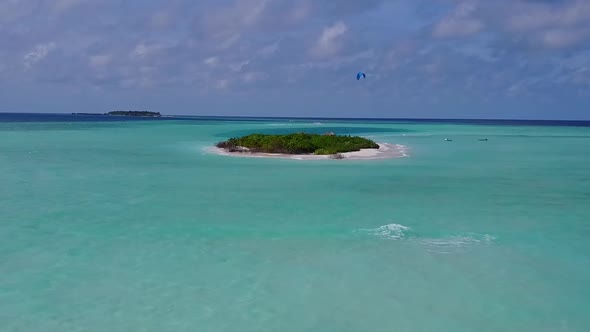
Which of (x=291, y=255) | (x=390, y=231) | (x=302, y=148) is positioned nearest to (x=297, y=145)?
(x=302, y=148)

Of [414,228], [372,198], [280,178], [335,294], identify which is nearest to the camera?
[335,294]

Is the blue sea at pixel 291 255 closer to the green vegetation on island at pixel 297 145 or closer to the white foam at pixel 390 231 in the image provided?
the white foam at pixel 390 231

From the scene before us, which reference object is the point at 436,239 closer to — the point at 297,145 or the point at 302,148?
the point at 302,148

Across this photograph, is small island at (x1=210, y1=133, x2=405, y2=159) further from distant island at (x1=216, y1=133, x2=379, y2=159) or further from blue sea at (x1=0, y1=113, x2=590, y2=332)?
blue sea at (x1=0, y1=113, x2=590, y2=332)

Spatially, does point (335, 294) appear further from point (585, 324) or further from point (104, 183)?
point (104, 183)

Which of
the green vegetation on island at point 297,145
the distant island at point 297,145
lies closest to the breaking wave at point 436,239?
the distant island at point 297,145

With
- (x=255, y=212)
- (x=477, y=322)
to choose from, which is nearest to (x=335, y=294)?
(x=477, y=322)
